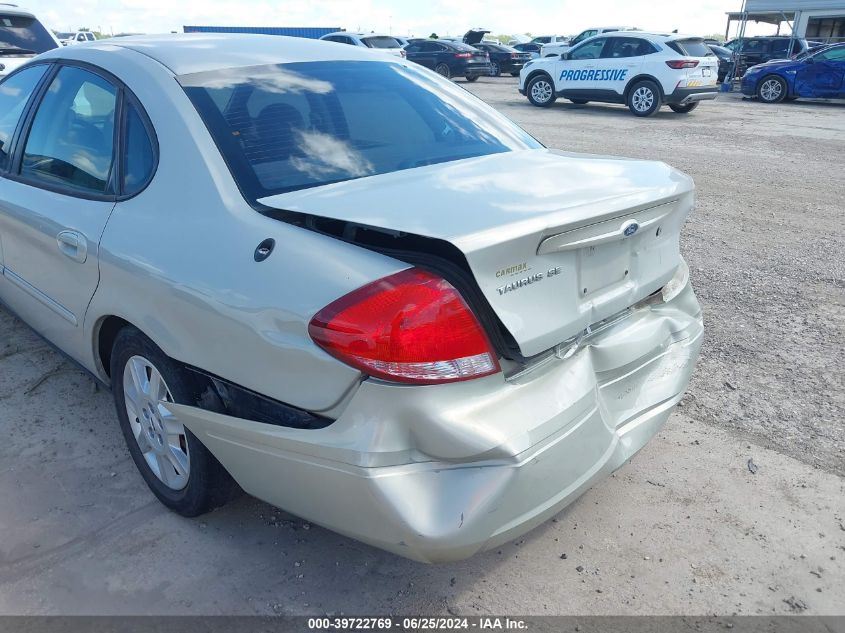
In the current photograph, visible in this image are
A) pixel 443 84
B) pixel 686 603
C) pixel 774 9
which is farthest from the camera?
pixel 774 9

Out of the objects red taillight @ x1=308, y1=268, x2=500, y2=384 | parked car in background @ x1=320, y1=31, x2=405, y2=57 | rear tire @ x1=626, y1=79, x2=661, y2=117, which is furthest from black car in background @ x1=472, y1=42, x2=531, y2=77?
red taillight @ x1=308, y1=268, x2=500, y2=384

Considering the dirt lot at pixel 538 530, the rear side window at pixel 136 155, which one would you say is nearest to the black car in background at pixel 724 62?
the dirt lot at pixel 538 530

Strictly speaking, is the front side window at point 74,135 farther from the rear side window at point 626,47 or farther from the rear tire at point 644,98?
the rear side window at point 626,47

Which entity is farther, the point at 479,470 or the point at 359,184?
the point at 359,184

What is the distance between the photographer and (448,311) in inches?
74.9

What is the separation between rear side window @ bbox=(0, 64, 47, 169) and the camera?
338 centimetres

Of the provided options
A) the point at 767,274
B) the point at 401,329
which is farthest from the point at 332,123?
the point at 767,274

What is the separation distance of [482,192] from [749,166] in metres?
8.42

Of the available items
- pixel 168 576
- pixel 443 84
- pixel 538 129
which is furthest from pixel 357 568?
pixel 538 129

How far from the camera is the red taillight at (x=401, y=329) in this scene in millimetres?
1868

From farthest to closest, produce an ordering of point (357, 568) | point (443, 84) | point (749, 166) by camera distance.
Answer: point (749, 166), point (443, 84), point (357, 568)

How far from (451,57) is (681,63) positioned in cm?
1155

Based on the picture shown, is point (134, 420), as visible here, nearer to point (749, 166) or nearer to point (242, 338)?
point (242, 338)

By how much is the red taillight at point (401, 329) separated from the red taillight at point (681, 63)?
14.4m
